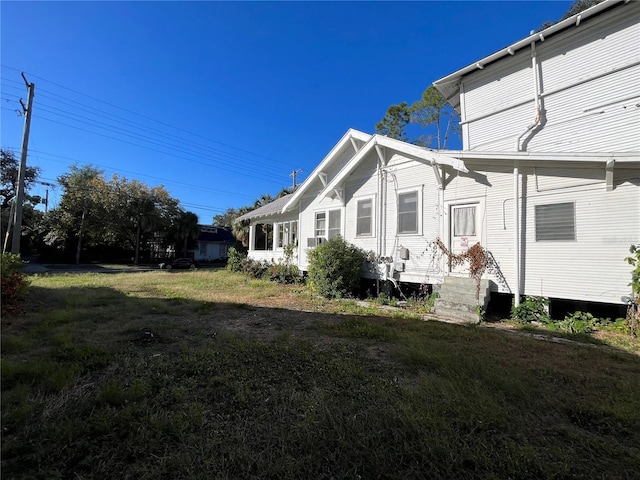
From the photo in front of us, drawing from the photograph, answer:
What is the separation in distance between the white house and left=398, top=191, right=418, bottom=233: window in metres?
0.04

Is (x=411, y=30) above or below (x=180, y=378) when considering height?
above

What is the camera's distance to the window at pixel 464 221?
889 cm

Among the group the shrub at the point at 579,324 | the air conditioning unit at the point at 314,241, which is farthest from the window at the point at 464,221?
the air conditioning unit at the point at 314,241

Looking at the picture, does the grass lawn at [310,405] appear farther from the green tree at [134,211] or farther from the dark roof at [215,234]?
the dark roof at [215,234]

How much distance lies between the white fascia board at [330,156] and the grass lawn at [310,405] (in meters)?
8.90

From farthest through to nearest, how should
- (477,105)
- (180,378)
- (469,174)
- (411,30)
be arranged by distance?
(411,30) → (477,105) → (469,174) → (180,378)

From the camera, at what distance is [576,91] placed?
8.52 metres

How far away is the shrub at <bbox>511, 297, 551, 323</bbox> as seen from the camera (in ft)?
24.5

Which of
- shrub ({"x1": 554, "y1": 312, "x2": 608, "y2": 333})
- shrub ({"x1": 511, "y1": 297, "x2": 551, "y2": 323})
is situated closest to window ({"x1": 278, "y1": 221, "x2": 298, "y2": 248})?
shrub ({"x1": 511, "y1": 297, "x2": 551, "y2": 323})

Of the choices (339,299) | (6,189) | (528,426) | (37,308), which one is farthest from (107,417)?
(6,189)

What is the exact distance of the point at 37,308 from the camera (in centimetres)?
751

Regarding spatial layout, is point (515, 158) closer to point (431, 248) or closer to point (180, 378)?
point (431, 248)

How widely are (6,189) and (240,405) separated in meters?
43.4

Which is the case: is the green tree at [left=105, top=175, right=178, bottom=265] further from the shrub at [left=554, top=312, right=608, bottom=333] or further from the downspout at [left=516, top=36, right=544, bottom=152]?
the shrub at [left=554, top=312, right=608, bottom=333]
